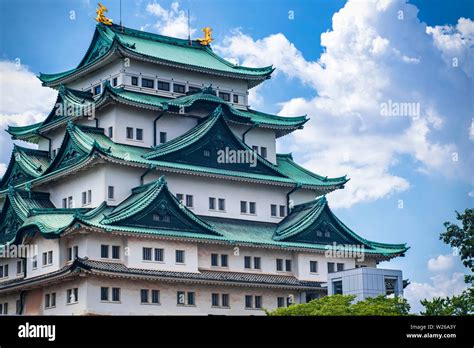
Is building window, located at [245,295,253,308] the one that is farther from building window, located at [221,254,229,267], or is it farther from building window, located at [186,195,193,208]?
building window, located at [186,195,193,208]

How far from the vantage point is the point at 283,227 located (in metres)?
43.8

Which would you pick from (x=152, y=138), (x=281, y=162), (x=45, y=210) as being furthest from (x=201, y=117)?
(x=45, y=210)

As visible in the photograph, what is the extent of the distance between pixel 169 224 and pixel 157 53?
37.7 ft

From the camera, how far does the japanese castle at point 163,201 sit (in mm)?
36656

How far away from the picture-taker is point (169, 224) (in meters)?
38.3

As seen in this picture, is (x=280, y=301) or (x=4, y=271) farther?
(x=4, y=271)

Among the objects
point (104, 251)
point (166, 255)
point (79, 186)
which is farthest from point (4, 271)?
point (166, 255)

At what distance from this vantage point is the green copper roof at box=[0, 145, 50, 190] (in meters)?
43.8

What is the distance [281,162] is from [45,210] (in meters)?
15.7

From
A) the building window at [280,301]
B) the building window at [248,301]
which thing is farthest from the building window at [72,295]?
the building window at [280,301]

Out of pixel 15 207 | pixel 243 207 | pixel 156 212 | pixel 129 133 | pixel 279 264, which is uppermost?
pixel 129 133

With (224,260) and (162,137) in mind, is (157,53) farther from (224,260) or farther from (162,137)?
(224,260)
